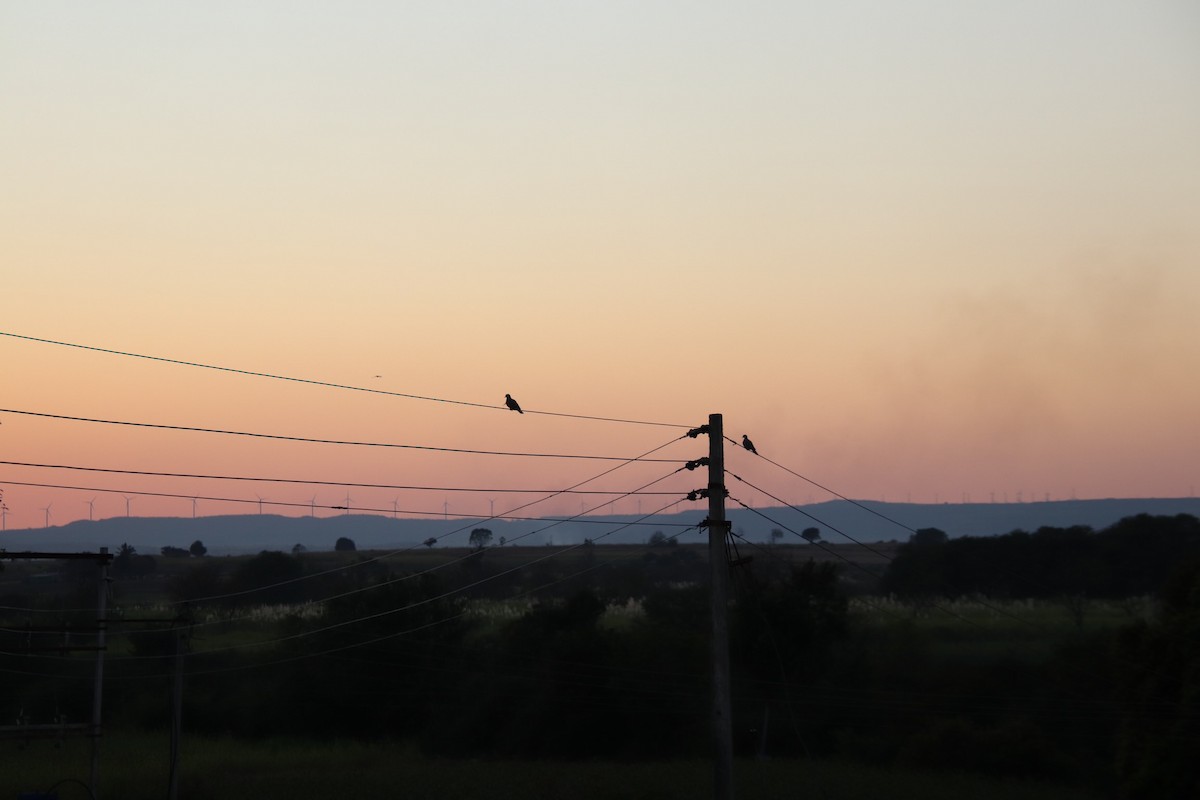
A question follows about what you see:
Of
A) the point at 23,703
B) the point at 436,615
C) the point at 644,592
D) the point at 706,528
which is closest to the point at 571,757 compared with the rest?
the point at 436,615

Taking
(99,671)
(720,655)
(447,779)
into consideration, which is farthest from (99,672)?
(720,655)

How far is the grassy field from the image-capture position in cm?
4106

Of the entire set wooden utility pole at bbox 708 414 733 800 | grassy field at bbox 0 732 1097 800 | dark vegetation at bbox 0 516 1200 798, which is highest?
wooden utility pole at bbox 708 414 733 800

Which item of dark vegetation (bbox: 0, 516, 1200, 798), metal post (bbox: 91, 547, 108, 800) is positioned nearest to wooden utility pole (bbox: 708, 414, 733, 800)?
metal post (bbox: 91, 547, 108, 800)

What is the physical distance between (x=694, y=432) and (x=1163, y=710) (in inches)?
704

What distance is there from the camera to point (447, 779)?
147 ft

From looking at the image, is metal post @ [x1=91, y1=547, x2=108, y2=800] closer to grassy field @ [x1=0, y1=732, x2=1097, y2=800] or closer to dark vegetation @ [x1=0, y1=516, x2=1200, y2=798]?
dark vegetation @ [x1=0, y1=516, x2=1200, y2=798]

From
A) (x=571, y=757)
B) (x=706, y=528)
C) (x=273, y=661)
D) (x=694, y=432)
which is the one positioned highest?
(x=694, y=432)

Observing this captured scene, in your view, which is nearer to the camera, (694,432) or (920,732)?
(694,432)

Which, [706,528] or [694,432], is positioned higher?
[694,432]

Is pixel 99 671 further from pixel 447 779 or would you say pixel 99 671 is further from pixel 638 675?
pixel 638 675

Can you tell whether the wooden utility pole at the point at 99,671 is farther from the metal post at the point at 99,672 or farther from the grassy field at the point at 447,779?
the grassy field at the point at 447,779

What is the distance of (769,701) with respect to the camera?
52281 mm

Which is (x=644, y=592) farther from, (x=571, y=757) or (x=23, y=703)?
(x=23, y=703)
